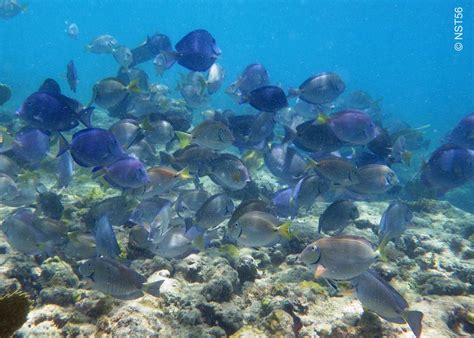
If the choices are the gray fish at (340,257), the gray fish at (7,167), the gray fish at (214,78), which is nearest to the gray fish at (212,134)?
the gray fish at (340,257)

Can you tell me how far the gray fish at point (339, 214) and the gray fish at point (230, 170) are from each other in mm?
1289

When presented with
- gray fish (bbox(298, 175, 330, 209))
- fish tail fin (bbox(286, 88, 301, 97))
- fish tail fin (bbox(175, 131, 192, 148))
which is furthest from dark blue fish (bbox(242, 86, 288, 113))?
gray fish (bbox(298, 175, 330, 209))

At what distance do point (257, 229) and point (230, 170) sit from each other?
4.45 ft

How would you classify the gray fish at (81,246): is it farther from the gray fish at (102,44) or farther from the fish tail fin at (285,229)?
the gray fish at (102,44)

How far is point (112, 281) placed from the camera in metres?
3.12

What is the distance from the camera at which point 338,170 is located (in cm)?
488

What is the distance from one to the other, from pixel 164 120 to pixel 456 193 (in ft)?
45.5

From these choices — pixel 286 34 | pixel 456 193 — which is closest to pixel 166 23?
pixel 286 34

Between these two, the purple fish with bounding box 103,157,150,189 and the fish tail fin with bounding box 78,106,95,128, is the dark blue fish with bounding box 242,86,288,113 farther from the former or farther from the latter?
the fish tail fin with bounding box 78,106,95,128

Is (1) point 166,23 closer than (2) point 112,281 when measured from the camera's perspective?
No

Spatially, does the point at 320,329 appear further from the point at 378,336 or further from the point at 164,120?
the point at 164,120

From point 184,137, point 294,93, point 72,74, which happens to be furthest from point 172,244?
point 72,74

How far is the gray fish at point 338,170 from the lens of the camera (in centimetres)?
486

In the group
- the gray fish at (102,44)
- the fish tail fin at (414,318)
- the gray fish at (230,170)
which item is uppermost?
the gray fish at (102,44)
